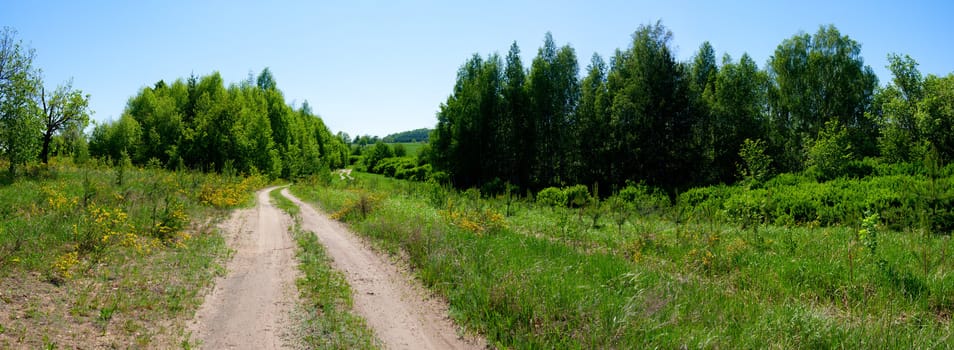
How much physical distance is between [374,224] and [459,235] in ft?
13.1

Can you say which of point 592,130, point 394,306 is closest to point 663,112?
point 592,130

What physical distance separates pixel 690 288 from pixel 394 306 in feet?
16.1

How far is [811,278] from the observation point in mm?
8031

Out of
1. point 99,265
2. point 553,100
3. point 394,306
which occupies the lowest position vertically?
point 394,306

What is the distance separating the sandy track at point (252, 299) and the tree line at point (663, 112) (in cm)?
2782

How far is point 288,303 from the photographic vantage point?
742 cm

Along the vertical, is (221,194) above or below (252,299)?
above

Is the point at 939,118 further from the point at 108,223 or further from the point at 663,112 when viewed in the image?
the point at 108,223

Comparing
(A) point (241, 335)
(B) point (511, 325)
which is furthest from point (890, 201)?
(A) point (241, 335)

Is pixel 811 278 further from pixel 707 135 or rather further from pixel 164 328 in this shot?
pixel 707 135

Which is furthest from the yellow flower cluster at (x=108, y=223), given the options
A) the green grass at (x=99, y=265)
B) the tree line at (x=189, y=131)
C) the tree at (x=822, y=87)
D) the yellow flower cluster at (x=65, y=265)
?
the tree at (x=822, y=87)

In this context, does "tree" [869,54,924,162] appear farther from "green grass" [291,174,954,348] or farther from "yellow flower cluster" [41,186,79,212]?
"yellow flower cluster" [41,186,79,212]

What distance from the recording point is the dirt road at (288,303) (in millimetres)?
6051

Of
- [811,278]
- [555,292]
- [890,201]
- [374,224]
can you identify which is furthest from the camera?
[890,201]
